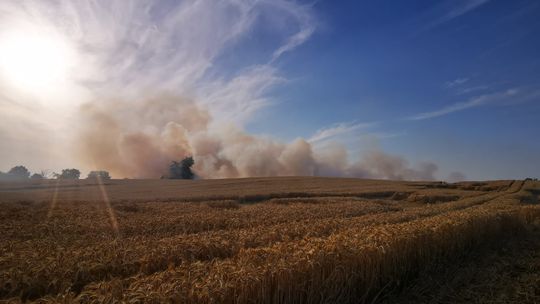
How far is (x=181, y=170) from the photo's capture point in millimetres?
93062

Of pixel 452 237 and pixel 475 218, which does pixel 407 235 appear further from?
pixel 475 218

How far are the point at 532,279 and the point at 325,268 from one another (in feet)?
17.3

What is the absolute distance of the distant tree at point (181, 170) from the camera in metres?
92.9

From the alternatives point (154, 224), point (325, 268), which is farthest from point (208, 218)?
point (325, 268)

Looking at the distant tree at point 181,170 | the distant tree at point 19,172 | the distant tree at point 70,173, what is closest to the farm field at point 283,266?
the distant tree at point 181,170

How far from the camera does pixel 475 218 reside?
11.0 meters

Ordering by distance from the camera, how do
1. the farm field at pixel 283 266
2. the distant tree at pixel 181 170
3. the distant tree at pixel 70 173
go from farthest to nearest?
the distant tree at pixel 70 173
the distant tree at pixel 181 170
the farm field at pixel 283 266

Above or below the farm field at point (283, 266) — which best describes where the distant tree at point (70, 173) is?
above

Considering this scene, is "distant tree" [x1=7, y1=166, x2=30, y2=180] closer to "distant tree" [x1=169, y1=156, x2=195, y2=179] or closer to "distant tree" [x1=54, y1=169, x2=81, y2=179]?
"distant tree" [x1=54, y1=169, x2=81, y2=179]

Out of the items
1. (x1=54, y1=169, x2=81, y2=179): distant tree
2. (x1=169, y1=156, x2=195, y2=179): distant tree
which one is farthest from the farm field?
(x1=54, y1=169, x2=81, y2=179): distant tree

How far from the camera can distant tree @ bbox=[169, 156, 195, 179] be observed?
92.9 metres

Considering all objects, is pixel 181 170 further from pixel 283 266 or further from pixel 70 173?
pixel 283 266

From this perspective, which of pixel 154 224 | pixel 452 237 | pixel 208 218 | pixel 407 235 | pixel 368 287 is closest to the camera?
pixel 368 287

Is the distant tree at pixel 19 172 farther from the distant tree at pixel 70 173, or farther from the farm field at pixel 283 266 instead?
the farm field at pixel 283 266
